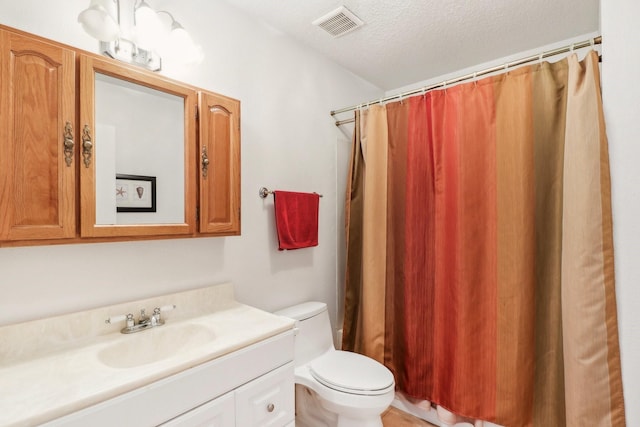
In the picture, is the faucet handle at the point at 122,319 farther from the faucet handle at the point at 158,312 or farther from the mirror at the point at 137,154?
the mirror at the point at 137,154

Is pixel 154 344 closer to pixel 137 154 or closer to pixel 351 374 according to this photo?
pixel 137 154

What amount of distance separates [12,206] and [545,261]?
2126 mm

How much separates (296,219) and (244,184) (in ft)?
1.26

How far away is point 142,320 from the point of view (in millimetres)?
1296

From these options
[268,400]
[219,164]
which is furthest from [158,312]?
[219,164]

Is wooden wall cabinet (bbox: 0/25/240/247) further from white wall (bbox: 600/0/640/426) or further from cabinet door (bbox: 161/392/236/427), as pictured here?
white wall (bbox: 600/0/640/426)

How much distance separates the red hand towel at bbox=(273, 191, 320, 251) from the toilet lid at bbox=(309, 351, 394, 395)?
0.68 meters

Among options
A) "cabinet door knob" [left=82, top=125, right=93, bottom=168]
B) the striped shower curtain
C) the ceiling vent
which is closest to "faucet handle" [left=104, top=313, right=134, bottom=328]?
"cabinet door knob" [left=82, top=125, right=93, bottom=168]

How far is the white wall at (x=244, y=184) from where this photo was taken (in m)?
1.11

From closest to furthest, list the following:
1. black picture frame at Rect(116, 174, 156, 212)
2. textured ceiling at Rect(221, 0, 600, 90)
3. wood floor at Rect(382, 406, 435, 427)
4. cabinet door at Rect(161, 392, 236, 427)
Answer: cabinet door at Rect(161, 392, 236, 427)
black picture frame at Rect(116, 174, 156, 212)
textured ceiling at Rect(221, 0, 600, 90)
wood floor at Rect(382, 406, 435, 427)

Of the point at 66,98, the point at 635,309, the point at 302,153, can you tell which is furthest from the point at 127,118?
the point at 635,309

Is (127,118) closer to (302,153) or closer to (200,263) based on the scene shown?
(200,263)

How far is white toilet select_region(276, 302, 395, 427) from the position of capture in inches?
58.9

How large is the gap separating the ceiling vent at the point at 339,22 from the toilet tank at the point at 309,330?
1.67 m
